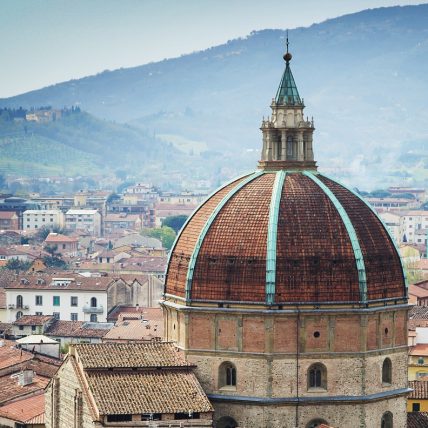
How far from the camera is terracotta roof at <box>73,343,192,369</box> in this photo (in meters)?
56.2

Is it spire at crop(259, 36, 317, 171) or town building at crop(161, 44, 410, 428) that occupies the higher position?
spire at crop(259, 36, 317, 171)

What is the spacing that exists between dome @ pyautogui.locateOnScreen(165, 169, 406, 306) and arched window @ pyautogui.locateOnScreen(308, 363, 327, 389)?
186 centimetres

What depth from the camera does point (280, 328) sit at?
56469 millimetres

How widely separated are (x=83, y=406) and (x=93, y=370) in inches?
42.2

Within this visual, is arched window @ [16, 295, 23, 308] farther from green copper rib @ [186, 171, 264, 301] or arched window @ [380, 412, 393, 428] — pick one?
arched window @ [380, 412, 393, 428]

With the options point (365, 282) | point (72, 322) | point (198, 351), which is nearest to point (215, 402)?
point (198, 351)

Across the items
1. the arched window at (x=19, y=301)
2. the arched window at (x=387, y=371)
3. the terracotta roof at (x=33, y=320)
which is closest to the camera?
the arched window at (x=387, y=371)

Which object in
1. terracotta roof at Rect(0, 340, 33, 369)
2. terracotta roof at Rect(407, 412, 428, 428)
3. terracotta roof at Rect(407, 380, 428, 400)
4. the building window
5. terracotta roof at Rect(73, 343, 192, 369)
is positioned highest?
terracotta roof at Rect(73, 343, 192, 369)

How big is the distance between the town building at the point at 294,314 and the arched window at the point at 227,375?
0.03m

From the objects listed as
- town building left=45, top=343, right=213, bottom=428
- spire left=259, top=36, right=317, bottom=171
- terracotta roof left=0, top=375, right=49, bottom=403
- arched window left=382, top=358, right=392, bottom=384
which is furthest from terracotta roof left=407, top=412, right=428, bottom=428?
terracotta roof left=0, top=375, right=49, bottom=403

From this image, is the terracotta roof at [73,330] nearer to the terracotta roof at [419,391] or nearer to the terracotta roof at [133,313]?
the terracotta roof at [133,313]

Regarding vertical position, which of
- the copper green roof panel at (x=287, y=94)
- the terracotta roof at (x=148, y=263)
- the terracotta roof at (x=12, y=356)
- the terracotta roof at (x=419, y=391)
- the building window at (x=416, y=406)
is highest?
the copper green roof panel at (x=287, y=94)

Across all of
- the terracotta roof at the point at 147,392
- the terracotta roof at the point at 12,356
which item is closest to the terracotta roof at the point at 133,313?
the terracotta roof at the point at 12,356

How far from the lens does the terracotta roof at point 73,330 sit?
10334 cm
